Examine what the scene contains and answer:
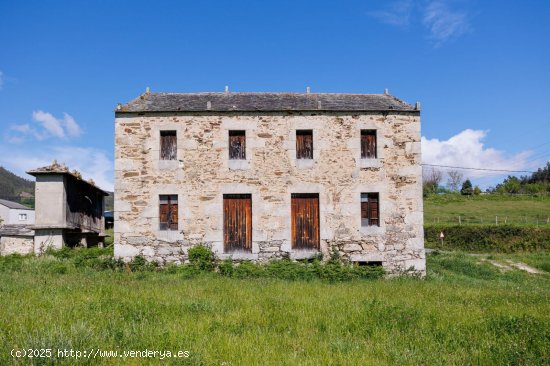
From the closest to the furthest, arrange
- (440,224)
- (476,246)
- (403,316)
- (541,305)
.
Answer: (403,316), (541,305), (476,246), (440,224)

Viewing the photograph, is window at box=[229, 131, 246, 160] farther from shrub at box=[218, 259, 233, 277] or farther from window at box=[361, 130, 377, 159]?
window at box=[361, 130, 377, 159]

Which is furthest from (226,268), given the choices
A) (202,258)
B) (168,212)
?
(168,212)

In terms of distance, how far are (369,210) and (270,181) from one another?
13.0 ft

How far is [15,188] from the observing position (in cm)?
8494

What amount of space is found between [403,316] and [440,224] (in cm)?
2861

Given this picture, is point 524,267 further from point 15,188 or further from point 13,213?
point 15,188

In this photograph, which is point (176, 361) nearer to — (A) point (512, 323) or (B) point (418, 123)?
(A) point (512, 323)

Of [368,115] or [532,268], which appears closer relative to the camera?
[368,115]

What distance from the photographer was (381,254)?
14.2 meters

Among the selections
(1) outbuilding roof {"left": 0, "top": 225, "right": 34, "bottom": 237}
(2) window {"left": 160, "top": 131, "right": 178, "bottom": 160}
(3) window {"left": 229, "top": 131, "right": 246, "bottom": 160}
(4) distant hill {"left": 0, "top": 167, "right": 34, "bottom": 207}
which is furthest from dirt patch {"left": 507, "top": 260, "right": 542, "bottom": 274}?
(4) distant hill {"left": 0, "top": 167, "right": 34, "bottom": 207}

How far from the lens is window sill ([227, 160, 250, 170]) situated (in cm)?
1434

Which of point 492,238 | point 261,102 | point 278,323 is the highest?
point 261,102

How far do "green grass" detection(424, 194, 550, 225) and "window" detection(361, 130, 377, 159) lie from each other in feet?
75.6

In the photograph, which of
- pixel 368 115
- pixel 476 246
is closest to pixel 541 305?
pixel 368 115
